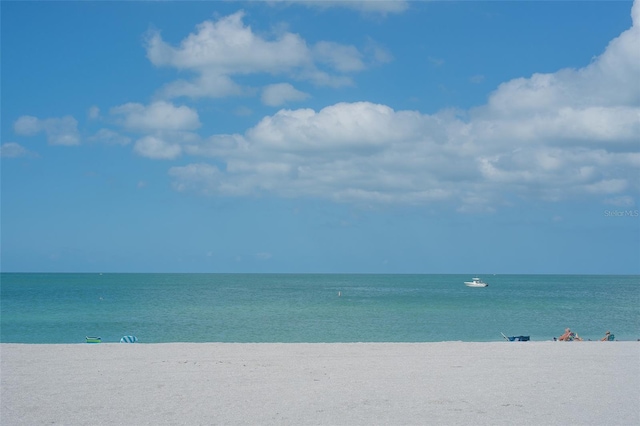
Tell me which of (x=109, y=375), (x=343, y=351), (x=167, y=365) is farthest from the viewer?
(x=343, y=351)

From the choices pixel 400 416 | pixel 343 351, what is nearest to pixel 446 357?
pixel 343 351

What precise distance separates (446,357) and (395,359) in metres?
1.25

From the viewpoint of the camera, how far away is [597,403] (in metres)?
9.30

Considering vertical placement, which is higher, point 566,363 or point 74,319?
point 566,363

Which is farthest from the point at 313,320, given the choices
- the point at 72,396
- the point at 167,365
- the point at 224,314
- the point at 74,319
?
the point at 72,396

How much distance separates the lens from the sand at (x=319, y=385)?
8.47 metres

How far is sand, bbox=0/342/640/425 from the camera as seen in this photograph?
8469 millimetres

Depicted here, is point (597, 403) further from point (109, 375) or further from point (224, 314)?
point (224, 314)

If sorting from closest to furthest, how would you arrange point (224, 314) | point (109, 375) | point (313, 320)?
point (109, 375) → point (313, 320) → point (224, 314)

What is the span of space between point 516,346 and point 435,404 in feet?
26.6

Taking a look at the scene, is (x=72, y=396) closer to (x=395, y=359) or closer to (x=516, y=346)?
(x=395, y=359)

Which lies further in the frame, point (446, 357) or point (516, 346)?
point (516, 346)

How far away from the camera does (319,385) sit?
10.7 meters

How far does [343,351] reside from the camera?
1511 centimetres
